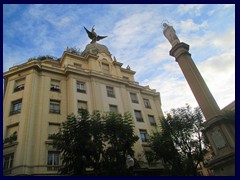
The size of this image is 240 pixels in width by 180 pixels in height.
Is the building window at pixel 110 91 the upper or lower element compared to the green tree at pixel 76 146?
upper

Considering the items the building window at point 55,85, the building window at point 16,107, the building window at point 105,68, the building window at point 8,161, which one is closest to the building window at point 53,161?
the building window at point 8,161

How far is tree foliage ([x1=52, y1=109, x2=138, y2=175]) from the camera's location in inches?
477

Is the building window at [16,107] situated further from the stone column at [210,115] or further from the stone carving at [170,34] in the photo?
the stone carving at [170,34]

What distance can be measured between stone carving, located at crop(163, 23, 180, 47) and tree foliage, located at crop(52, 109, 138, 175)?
846 cm

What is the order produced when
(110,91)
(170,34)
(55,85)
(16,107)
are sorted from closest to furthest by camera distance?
1. (170,34)
2. (16,107)
3. (55,85)
4. (110,91)

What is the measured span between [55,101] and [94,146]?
9475mm

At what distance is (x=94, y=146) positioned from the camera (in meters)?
12.1

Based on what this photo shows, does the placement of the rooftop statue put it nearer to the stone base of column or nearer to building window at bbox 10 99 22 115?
building window at bbox 10 99 22 115

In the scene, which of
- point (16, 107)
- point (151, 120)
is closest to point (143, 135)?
point (151, 120)

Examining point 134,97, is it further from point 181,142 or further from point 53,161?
point 53,161

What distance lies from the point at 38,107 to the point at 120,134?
350 inches

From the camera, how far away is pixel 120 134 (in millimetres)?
13797

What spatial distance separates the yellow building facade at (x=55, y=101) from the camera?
15928 mm

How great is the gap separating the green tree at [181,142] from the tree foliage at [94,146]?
494cm
